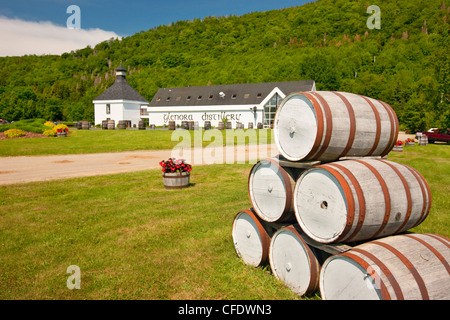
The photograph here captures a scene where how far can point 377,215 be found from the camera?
143 inches

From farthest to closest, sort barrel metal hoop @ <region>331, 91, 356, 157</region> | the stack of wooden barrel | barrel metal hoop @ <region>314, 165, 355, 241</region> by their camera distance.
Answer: barrel metal hoop @ <region>331, 91, 356, 157</region>
barrel metal hoop @ <region>314, 165, 355, 241</region>
the stack of wooden barrel

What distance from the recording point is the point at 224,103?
5894cm

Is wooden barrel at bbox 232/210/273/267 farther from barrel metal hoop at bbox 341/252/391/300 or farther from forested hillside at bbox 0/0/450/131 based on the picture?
forested hillside at bbox 0/0/450/131

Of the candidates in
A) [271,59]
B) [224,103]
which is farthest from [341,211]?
[271,59]

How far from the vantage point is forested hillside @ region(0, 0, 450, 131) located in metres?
72.2

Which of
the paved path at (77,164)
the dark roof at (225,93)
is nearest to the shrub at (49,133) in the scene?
the paved path at (77,164)

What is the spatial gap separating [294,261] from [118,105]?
65.8m

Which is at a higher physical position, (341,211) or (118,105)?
(118,105)

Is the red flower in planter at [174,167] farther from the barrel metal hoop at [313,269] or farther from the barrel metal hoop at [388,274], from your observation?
the barrel metal hoop at [388,274]

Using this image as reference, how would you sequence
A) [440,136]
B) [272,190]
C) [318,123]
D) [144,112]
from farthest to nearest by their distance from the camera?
[144,112] → [440,136] → [272,190] → [318,123]

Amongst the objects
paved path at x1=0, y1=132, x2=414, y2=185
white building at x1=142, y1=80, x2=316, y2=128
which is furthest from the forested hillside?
white building at x1=142, y1=80, x2=316, y2=128

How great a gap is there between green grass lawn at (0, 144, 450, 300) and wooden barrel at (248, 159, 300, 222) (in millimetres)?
1003

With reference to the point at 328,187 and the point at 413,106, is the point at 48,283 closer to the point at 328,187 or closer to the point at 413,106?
the point at 328,187

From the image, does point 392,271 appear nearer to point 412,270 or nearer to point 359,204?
point 412,270
